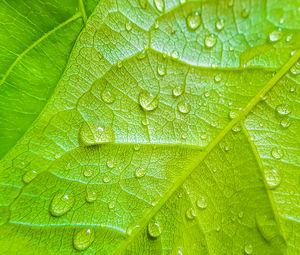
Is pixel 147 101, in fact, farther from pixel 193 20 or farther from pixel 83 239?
pixel 83 239

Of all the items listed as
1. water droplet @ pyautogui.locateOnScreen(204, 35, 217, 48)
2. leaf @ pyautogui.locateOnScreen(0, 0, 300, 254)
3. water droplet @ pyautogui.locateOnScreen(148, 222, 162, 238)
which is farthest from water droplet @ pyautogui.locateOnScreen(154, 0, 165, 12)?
water droplet @ pyautogui.locateOnScreen(148, 222, 162, 238)

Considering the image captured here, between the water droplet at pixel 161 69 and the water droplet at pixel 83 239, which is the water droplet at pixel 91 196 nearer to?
the water droplet at pixel 83 239

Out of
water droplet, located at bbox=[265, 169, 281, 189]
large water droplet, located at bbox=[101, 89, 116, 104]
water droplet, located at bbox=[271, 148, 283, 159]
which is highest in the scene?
water droplet, located at bbox=[271, 148, 283, 159]

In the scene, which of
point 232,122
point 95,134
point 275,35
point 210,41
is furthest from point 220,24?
point 95,134

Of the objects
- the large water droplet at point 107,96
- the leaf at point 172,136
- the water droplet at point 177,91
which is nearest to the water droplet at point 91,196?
the leaf at point 172,136

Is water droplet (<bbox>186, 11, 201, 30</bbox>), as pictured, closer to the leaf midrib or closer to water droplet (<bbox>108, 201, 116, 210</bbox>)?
the leaf midrib
